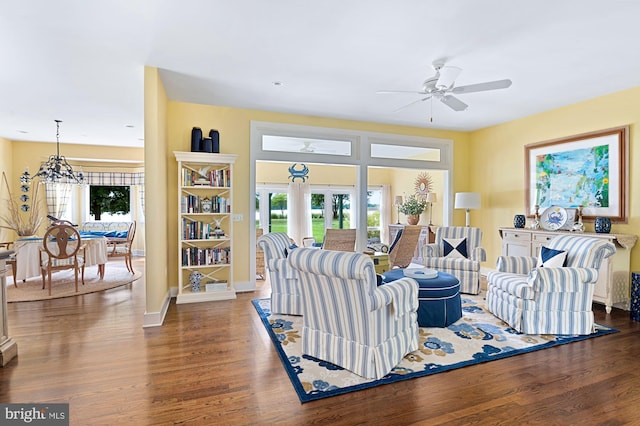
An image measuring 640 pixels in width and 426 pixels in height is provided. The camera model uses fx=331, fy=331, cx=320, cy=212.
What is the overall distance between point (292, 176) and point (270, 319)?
5677 millimetres

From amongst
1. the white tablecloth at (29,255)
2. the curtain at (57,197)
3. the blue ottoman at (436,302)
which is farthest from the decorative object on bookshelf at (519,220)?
the curtain at (57,197)

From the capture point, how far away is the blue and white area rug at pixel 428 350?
2.40 m

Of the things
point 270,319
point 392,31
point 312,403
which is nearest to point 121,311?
point 270,319

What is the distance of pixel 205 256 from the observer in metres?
4.62

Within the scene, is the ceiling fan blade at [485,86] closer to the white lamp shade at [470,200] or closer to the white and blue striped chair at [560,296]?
the white and blue striped chair at [560,296]

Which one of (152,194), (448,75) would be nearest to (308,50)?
(448,75)

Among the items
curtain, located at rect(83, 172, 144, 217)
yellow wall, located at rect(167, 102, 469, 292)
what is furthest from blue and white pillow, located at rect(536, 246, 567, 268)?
curtain, located at rect(83, 172, 144, 217)

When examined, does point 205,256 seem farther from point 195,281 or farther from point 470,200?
point 470,200

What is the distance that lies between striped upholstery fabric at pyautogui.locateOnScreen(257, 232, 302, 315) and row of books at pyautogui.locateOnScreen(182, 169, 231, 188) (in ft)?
4.44

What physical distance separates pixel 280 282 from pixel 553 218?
161 inches

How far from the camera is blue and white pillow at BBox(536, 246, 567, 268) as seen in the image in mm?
3574

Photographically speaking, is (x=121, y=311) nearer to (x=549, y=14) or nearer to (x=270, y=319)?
(x=270, y=319)

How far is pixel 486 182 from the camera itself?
632 cm

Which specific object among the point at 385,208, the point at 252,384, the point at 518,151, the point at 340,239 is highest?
the point at 518,151
